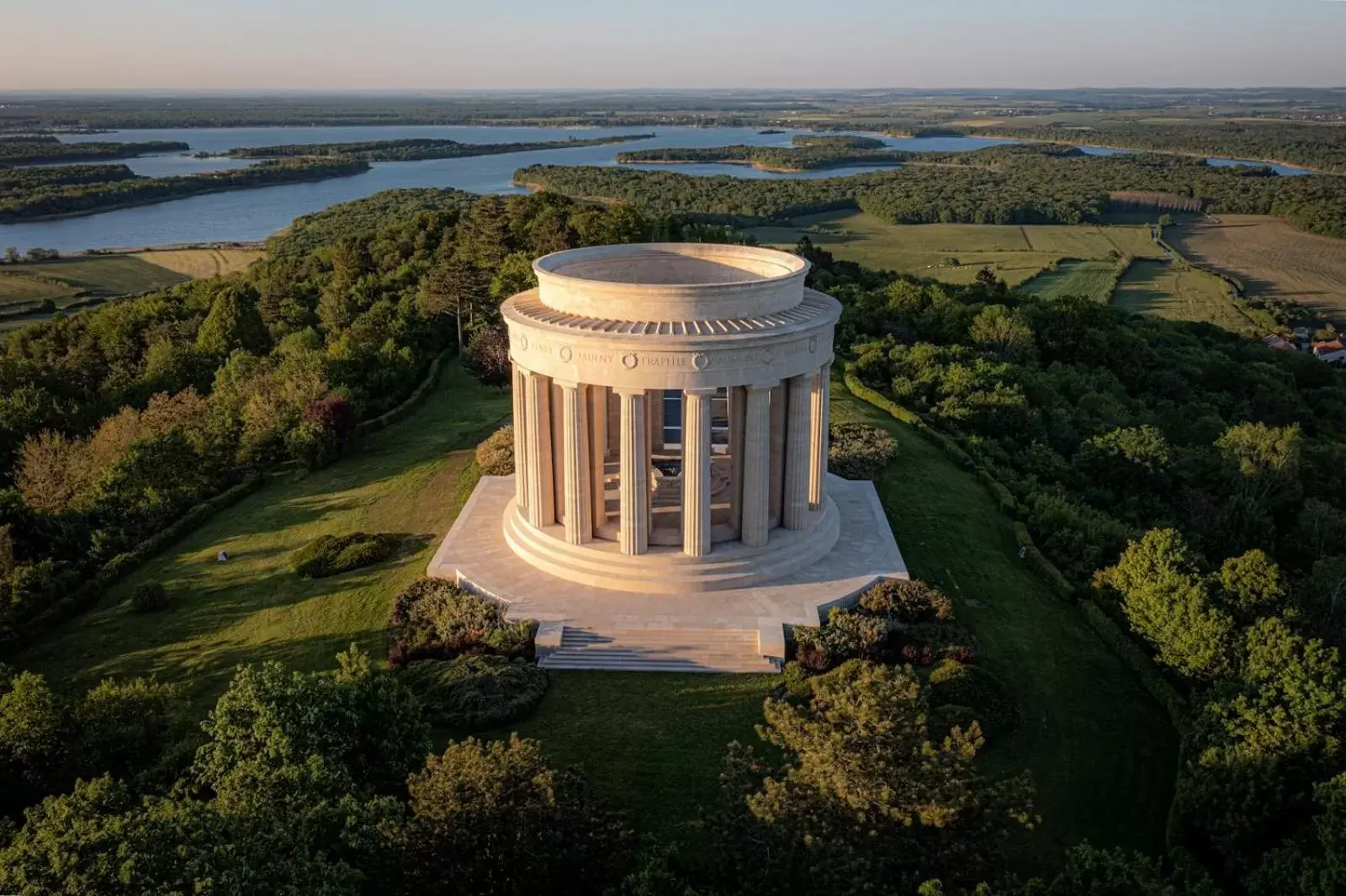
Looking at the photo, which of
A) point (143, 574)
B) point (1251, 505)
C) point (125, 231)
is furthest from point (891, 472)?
point (125, 231)

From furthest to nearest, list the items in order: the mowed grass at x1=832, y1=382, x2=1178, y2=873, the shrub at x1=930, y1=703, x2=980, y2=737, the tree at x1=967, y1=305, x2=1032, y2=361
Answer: the tree at x1=967, y1=305, x2=1032, y2=361, the shrub at x1=930, y1=703, x2=980, y2=737, the mowed grass at x1=832, y1=382, x2=1178, y2=873

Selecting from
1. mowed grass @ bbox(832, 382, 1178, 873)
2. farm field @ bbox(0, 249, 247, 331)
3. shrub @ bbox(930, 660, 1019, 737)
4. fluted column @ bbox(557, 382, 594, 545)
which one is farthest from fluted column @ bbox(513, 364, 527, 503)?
farm field @ bbox(0, 249, 247, 331)

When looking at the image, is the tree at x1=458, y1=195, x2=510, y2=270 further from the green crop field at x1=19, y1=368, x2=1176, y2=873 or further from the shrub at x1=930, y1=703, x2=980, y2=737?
the shrub at x1=930, y1=703, x2=980, y2=737

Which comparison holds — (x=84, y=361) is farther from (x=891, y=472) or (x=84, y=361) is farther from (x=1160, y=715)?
(x=1160, y=715)

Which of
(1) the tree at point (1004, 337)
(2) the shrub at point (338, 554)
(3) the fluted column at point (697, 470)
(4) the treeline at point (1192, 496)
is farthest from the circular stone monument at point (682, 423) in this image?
(1) the tree at point (1004, 337)

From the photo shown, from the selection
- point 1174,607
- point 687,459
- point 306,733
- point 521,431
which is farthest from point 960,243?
point 306,733

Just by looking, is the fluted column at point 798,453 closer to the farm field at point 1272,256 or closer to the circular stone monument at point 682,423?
the circular stone monument at point 682,423
